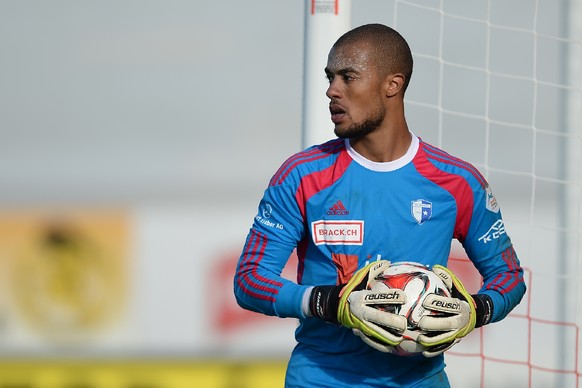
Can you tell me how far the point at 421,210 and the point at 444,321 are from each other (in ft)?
1.35

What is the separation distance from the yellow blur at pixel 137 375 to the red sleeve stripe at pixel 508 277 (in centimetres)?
389

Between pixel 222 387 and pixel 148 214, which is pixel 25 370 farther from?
pixel 148 214

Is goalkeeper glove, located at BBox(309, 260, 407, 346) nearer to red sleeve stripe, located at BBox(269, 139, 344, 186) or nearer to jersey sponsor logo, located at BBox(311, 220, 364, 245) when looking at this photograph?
jersey sponsor logo, located at BBox(311, 220, 364, 245)

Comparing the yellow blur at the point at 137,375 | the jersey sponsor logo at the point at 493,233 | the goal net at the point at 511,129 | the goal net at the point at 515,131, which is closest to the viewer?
the jersey sponsor logo at the point at 493,233

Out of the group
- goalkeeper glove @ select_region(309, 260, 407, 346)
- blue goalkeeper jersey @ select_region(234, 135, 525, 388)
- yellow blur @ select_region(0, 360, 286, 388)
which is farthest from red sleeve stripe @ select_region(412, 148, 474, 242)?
yellow blur @ select_region(0, 360, 286, 388)

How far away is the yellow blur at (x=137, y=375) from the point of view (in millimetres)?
7062

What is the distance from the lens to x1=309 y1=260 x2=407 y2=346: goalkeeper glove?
280 cm

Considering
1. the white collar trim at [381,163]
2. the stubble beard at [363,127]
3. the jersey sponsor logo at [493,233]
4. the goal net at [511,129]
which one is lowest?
the goal net at [511,129]

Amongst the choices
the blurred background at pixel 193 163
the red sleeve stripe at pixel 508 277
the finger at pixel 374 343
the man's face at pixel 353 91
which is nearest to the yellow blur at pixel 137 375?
the blurred background at pixel 193 163

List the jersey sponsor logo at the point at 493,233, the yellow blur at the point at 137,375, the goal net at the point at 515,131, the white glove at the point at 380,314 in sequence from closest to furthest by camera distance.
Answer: the white glove at the point at 380,314, the jersey sponsor logo at the point at 493,233, the goal net at the point at 515,131, the yellow blur at the point at 137,375

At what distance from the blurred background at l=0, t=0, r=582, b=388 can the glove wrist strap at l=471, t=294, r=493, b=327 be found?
176cm

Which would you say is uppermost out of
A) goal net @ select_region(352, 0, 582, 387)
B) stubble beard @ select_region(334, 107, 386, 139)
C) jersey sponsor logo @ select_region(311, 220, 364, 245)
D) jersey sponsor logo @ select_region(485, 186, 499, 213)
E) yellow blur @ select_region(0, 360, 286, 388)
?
stubble beard @ select_region(334, 107, 386, 139)

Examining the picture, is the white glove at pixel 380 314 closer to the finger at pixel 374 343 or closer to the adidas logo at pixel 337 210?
the finger at pixel 374 343

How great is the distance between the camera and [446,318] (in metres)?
2.84
